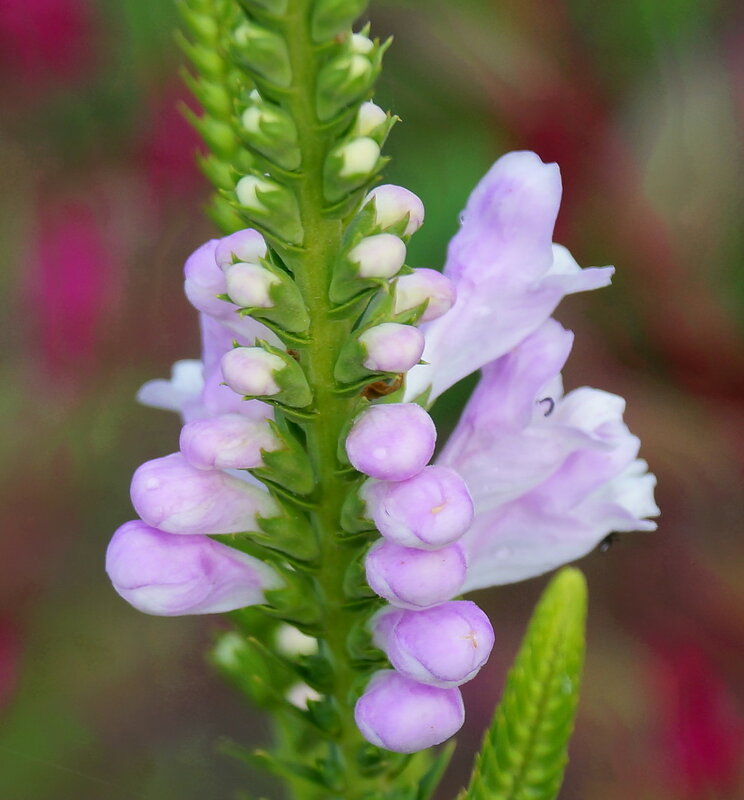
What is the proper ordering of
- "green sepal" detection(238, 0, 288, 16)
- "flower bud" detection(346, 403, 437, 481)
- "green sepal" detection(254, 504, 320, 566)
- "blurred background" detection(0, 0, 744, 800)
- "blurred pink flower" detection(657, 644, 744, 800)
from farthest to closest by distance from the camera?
"blurred background" detection(0, 0, 744, 800)
"blurred pink flower" detection(657, 644, 744, 800)
"green sepal" detection(254, 504, 320, 566)
"flower bud" detection(346, 403, 437, 481)
"green sepal" detection(238, 0, 288, 16)

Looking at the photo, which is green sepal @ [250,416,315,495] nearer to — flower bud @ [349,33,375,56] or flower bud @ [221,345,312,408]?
flower bud @ [221,345,312,408]

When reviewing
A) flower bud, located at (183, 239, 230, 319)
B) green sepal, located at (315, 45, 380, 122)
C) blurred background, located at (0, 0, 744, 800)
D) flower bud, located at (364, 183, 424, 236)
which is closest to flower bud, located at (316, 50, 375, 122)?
green sepal, located at (315, 45, 380, 122)

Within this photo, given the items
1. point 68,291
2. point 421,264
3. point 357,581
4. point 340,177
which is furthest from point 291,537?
point 68,291

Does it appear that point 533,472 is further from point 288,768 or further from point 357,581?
point 288,768

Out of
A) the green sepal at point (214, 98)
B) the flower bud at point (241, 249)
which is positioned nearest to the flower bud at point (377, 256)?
the flower bud at point (241, 249)

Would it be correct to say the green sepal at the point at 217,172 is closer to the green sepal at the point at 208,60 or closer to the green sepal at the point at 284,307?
the green sepal at the point at 208,60
